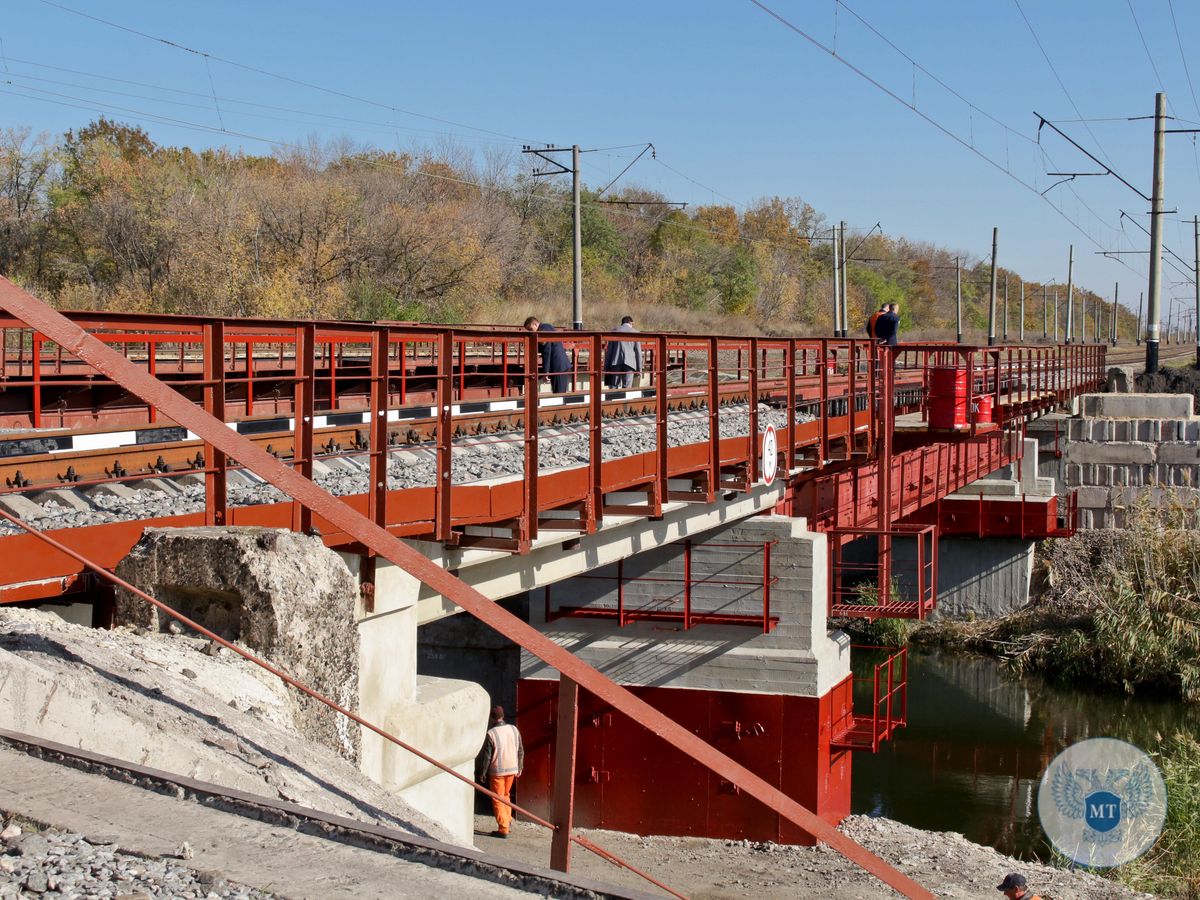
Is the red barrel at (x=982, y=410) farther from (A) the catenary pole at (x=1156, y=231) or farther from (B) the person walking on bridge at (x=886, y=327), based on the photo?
(A) the catenary pole at (x=1156, y=231)

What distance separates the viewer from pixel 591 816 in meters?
16.6

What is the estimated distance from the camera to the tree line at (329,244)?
42.3m

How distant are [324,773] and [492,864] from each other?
1.25m

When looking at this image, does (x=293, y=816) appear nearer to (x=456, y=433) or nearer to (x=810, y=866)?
(x=456, y=433)

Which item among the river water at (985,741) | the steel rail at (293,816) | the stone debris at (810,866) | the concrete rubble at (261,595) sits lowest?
the river water at (985,741)

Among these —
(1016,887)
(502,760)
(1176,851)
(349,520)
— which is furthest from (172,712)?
(1176,851)

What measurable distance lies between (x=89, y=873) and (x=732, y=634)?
13421mm

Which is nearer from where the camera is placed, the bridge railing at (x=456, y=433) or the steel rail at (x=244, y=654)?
the steel rail at (x=244, y=654)

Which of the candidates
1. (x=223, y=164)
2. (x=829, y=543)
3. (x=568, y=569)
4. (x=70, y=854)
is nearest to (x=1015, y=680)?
(x=829, y=543)

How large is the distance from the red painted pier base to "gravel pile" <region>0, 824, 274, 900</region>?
12.6 metres

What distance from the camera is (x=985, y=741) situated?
23.8 m

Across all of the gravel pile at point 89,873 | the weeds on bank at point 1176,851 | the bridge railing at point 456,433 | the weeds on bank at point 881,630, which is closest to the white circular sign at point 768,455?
the bridge railing at point 456,433

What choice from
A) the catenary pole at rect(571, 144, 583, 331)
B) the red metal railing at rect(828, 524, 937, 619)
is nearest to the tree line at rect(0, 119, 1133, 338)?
the catenary pole at rect(571, 144, 583, 331)

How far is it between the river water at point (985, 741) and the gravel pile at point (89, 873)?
1592cm
